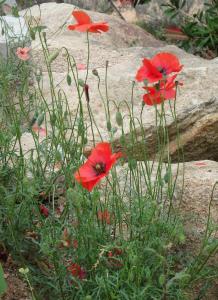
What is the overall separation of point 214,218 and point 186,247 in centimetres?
18

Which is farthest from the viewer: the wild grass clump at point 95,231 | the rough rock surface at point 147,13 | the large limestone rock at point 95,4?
the large limestone rock at point 95,4

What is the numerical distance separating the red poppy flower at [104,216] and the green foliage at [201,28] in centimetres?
393

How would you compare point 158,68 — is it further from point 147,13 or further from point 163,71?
point 147,13

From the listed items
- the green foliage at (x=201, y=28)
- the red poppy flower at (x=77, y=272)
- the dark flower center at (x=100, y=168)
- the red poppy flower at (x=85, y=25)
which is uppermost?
the red poppy flower at (x=85, y=25)

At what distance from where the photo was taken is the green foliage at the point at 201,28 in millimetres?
6520

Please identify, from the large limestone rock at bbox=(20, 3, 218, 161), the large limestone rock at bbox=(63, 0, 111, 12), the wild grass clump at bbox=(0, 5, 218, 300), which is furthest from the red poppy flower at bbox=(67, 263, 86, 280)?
the large limestone rock at bbox=(63, 0, 111, 12)

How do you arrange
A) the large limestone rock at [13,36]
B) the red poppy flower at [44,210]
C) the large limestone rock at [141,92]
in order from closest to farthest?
the red poppy flower at [44,210]
the large limestone rock at [141,92]
the large limestone rock at [13,36]

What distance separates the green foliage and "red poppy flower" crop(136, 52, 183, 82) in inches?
155

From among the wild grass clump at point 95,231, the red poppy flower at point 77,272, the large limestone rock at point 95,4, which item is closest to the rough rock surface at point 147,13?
the large limestone rock at point 95,4

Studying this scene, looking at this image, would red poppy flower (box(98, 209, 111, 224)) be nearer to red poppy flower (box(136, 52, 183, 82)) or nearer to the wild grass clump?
the wild grass clump

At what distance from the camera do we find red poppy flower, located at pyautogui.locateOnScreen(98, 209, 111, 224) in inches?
108

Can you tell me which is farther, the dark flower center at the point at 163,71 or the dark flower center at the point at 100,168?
the dark flower center at the point at 163,71

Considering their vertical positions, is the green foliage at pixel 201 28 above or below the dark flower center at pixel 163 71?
below

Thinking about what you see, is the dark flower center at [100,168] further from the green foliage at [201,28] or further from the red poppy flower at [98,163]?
the green foliage at [201,28]
